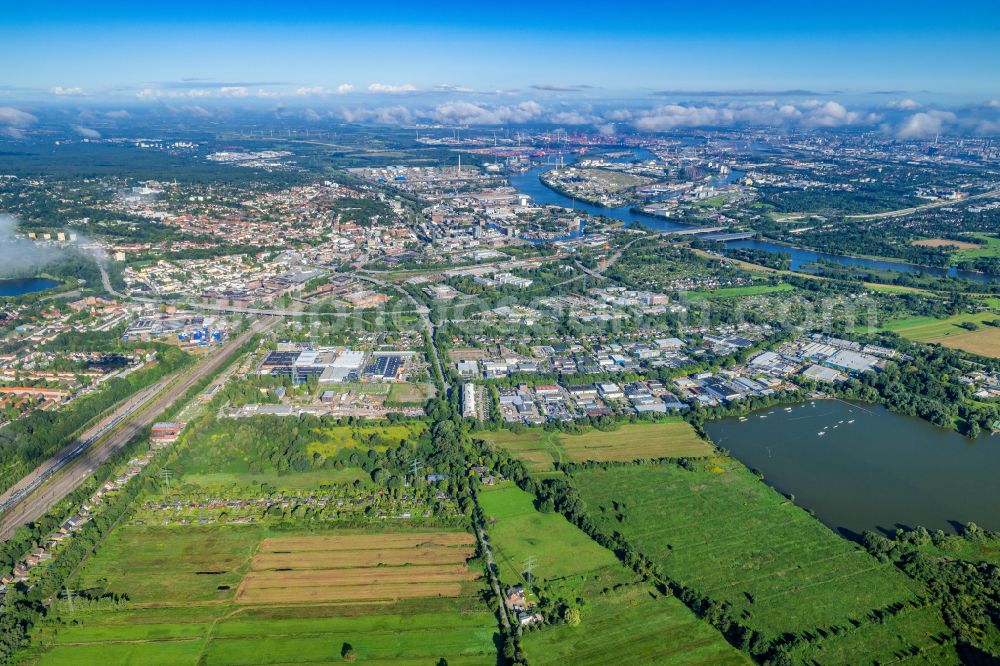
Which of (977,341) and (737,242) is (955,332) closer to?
(977,341)

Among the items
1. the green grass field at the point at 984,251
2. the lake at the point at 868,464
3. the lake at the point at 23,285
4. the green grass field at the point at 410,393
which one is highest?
the green grass field at the point at 984,251

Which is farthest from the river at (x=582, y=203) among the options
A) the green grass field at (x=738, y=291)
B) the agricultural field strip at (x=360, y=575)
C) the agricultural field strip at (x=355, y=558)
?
the agricultural field strip at (x=360, y=575)

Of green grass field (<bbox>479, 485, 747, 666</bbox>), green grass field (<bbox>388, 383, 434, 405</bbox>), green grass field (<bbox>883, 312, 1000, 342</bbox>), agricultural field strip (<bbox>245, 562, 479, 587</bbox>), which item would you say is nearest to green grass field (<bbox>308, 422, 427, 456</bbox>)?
green grass field (<bbox>388, 383, 434, 405</bbox>)

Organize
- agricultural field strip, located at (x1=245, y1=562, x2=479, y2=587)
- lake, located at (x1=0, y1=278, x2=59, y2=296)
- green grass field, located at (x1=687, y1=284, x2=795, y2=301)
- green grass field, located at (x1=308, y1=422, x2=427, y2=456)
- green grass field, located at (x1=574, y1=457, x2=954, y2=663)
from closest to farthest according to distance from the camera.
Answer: green grass field, located at (x1=574, y1=457, x2=954, y2=663) < agricultural field strip, located at (x1=245, y1=562, x2=479, y2=587) < green grass field, located at (x1=308, y1=422, x2=427, y2=456) < lake, located at (x1=0, y1=278, x2=59, y2=296) < green grass field, located at (x1=687, y1=284, x2=795, y2=301)

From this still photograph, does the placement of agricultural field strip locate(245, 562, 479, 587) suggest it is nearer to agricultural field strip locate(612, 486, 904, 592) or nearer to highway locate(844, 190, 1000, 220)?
agricultural field strip locate(612, 486, 904, 592)

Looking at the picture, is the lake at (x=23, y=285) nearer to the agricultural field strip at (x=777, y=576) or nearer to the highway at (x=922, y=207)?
the agricultural field strip at (x=777, y=576)

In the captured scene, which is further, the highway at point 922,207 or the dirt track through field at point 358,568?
the highway at point 922,207

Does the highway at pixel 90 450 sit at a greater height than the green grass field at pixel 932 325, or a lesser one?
lesser
